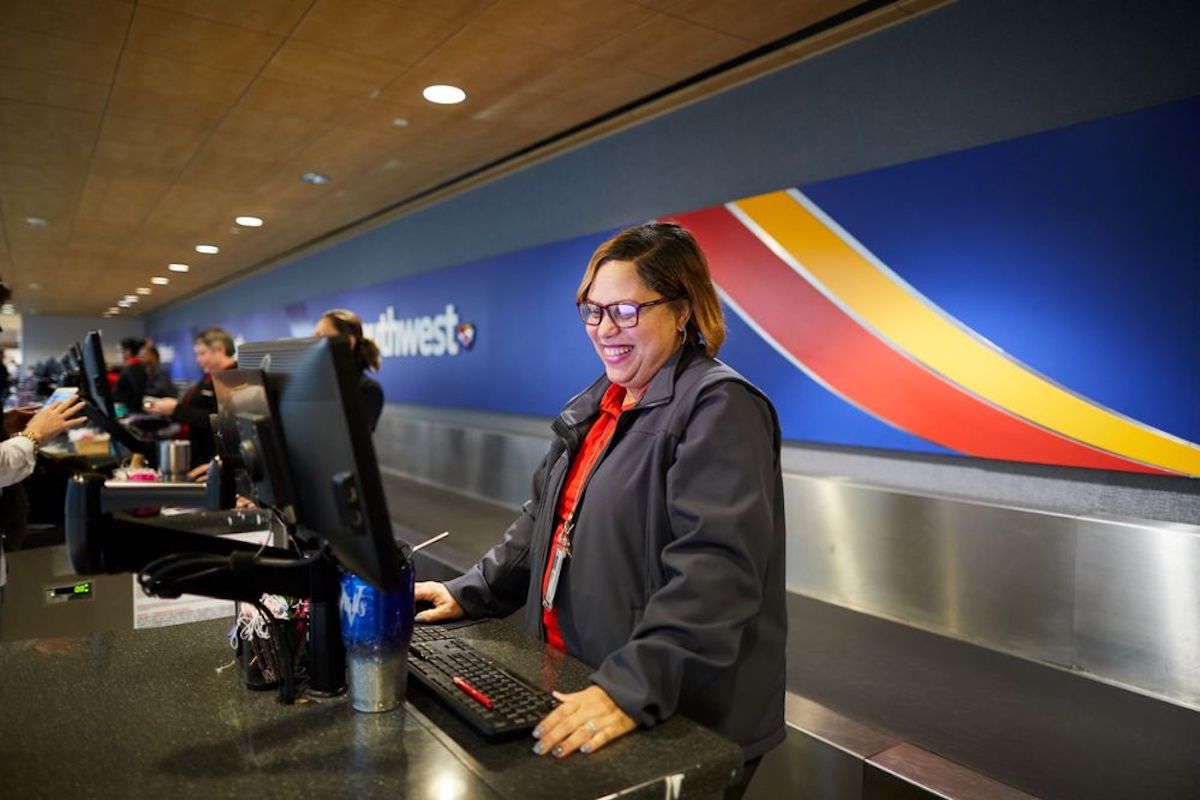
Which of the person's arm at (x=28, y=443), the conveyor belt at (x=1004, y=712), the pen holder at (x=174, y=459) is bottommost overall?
the conveyor belt at (x=1004, y=712)

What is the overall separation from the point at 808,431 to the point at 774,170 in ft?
3.63

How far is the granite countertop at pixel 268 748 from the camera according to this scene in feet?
2.82

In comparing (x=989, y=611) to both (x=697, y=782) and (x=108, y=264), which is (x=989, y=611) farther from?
(x=108, y=264)

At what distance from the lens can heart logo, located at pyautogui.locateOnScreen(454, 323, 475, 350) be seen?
5562mm

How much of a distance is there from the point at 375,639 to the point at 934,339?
7.45 ft

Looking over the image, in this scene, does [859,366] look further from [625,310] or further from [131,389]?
[131,389]

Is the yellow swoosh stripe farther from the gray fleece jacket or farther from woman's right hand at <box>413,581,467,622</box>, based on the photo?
woman's right hand at <box>413,581,467,622</box>

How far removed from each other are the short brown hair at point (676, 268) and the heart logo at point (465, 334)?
4326 mm

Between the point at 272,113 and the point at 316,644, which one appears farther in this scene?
the point at 272,113

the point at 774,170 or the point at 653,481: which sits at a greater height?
the point at 774,170

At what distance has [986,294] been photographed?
8.45 feet

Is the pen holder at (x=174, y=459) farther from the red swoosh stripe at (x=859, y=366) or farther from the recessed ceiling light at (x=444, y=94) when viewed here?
the red swoosh stripe at (x=859, y=366)

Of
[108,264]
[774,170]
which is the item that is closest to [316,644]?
[774,170]

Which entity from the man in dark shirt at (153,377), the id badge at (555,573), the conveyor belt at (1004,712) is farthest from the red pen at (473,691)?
the man in dark shirt at (153,377)
